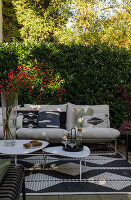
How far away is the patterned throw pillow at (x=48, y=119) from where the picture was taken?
4668mm

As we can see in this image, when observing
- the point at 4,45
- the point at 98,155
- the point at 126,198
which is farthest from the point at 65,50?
the point at 126,198

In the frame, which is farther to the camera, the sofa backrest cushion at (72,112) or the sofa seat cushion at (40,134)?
the sofa backrest cushion at (72,112)

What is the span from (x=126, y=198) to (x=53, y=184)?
819 millimetres

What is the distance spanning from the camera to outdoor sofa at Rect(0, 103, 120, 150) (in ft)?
14.0

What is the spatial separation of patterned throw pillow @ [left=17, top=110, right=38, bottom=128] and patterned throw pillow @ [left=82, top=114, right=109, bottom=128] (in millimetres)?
918

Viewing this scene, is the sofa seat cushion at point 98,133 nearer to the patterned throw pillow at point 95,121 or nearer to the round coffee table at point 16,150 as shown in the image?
the patterned throw pillow at point 95,121

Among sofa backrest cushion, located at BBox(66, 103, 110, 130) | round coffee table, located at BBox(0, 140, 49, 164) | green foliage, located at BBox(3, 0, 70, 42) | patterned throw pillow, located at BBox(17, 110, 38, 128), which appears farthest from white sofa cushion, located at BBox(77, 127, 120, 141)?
green foliage, located at BBox(3, 0, 70, 42)

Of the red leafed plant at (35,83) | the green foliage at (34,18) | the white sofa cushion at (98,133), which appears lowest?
the white sofa cushion at (98,133)

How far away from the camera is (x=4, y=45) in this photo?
5.55 m

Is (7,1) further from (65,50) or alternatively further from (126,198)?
(126,198)

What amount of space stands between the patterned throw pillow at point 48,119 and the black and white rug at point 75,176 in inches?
26.5

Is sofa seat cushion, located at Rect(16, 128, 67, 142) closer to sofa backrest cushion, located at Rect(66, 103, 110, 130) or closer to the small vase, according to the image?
sofa backrest cushion, located at Rect(66, 103, 110, 130)

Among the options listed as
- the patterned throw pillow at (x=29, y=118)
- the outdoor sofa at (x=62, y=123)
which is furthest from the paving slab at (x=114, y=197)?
the patterned throw pillow at (x=29, y=118)

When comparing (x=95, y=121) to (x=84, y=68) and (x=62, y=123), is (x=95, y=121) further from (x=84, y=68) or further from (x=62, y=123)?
(x=84, y=68)
